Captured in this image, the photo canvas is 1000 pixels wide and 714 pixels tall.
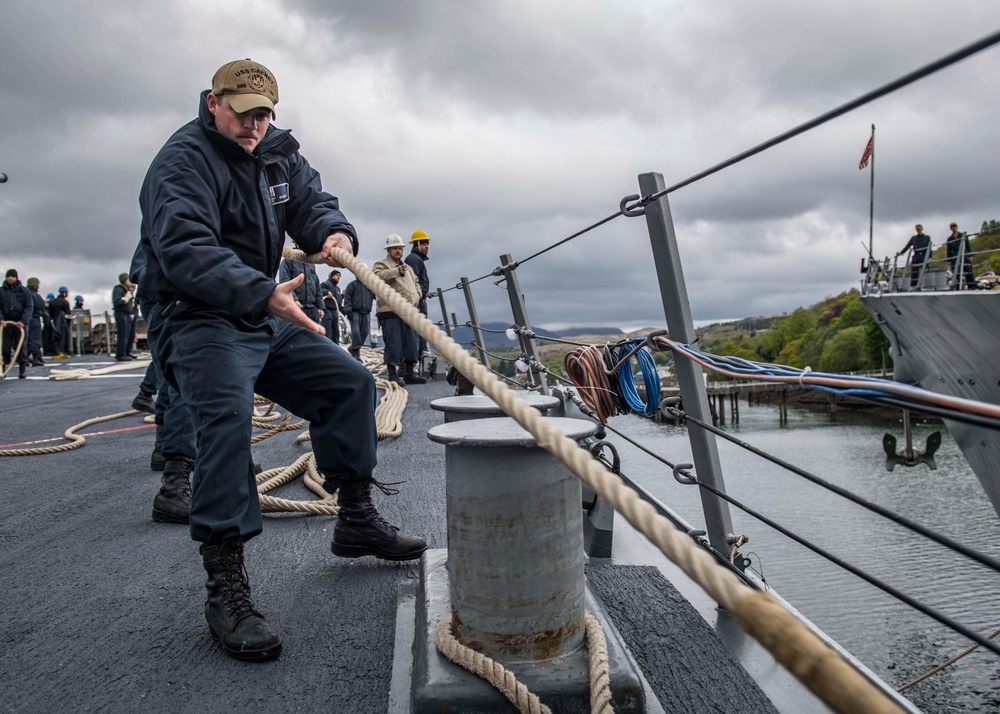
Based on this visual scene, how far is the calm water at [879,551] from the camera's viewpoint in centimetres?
1422

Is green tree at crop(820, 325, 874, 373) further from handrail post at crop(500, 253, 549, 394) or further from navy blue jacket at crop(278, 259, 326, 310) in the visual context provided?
handrail post at crop(500, 253, 549, 394)

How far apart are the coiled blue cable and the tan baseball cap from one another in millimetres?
1400

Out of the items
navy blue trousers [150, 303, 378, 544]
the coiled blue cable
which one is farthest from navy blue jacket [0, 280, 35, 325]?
the coiled blue cable

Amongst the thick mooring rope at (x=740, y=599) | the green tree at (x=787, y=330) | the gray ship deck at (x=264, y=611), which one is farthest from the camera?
the green tree at (x=787, y=330)

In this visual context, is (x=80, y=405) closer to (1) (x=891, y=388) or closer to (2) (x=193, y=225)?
(2) (x=193, y=225)

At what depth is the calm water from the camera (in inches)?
560

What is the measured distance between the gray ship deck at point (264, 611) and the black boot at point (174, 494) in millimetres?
63

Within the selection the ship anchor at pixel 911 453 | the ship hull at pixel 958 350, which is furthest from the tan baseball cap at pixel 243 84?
the ship anchor at pixel 911 453

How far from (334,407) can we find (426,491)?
1.29 meters

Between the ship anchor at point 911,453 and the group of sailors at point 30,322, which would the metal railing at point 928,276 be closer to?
the ship anchor at point 911,453

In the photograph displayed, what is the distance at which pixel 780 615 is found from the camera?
0.73 m

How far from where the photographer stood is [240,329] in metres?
2.00

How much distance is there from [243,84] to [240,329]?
67cm

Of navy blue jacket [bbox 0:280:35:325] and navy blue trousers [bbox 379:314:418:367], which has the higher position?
navy blue jacket [bbox 0:280:35:325]
